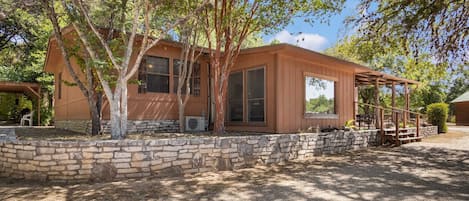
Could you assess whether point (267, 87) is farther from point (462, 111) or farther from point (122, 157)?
point (462, 111)

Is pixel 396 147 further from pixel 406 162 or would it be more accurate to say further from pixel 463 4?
pixel 463 4

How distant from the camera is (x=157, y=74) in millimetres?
8930

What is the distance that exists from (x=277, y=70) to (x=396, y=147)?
488 centimetres

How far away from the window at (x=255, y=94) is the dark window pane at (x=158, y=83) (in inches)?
95.0

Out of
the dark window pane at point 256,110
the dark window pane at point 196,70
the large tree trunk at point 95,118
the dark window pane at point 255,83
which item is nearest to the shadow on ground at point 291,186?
the dark window pane at point 256,110

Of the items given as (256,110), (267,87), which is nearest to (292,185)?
(267,87)

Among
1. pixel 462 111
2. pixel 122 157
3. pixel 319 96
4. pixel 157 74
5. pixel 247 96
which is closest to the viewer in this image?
pixel 122 157

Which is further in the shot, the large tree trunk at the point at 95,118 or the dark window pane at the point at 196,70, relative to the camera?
the dark window pane at the point at 196,70

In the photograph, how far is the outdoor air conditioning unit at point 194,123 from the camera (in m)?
9.15

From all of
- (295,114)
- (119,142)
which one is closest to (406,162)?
(295,114)

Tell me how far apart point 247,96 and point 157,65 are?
2.74 metres

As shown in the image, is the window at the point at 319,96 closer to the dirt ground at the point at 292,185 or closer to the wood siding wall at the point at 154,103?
the dirt ground at the point at 292,185

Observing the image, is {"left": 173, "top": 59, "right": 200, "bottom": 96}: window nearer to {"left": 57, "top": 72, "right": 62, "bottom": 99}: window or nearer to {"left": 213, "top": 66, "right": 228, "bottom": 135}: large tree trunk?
{"left": 213, "top": 66, "right": 228, "bottom": 135}: large tree trunk

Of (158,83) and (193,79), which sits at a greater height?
(193,79)
